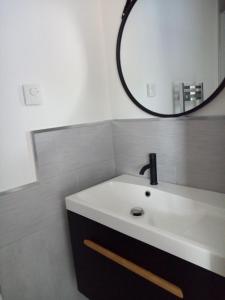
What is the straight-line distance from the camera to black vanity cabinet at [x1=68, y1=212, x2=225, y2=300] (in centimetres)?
77

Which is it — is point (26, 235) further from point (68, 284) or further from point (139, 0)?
point (139, 0)

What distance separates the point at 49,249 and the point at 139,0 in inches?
56.3

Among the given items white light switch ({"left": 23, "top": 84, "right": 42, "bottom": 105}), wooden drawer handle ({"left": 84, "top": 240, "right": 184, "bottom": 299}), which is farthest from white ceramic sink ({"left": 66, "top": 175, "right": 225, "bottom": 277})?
white light switch ({"left": 23, "top": 84, "right": 42, "bottom": 105})

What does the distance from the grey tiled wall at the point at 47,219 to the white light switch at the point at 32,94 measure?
16 cm

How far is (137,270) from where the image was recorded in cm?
96

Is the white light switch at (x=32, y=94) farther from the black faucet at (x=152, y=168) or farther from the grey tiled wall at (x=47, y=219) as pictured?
the black faucet at (x=152, y=168)

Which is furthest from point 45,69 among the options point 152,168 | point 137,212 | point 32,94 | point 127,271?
point 127,271

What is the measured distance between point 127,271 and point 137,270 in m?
0.07

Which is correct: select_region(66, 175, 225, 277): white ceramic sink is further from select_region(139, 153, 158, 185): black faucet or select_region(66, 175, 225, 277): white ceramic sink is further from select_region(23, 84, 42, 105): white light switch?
select_region(23, 84, 42, 105): white light switch

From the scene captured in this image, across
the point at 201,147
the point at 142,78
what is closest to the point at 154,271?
the point at 201,147

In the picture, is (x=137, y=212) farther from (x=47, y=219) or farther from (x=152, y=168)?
(x=47, y=219)

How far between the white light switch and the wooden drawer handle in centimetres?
73

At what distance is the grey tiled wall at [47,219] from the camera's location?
1.17 metres

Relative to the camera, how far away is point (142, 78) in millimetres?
1374
